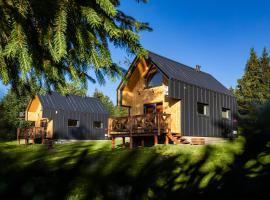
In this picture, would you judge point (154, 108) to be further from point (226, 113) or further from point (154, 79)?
point (226, 113)

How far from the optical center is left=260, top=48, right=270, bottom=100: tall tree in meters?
46.9

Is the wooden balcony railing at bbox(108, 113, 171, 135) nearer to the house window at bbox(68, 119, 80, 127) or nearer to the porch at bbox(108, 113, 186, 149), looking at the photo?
the porch at bbox(108, 113, 186, 149)

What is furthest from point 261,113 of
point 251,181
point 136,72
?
point 251,181

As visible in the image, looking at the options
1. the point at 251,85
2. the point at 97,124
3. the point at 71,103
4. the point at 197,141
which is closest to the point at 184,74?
the point at 197,141

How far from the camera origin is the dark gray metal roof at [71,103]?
33.8m

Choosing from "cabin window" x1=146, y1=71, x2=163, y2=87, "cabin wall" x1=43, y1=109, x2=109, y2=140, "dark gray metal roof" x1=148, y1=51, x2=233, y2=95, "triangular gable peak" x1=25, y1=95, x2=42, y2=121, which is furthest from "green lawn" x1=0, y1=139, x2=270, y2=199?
"triangular gable peak" x1=25, y1=95, x2=42, y2=121

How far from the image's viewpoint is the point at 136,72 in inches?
944

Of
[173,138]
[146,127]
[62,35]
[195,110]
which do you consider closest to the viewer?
[62,35]

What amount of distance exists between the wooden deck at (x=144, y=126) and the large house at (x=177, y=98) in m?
0.10

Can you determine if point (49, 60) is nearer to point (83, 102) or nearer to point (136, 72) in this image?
point (136, 72)

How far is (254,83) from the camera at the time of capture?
157ft

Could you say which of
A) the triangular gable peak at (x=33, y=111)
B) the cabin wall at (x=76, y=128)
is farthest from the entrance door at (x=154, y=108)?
the triangular gable peak at (x=33, y=111)

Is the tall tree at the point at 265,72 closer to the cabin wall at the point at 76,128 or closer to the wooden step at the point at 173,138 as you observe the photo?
the cabin wall at the point at 76,128

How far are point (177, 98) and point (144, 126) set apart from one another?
2.80m
